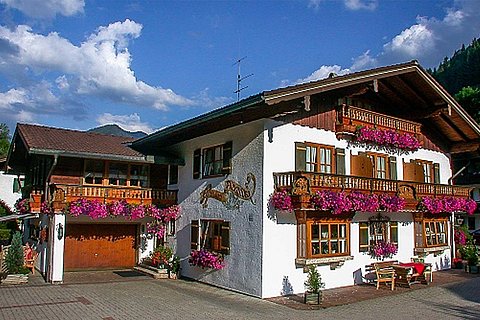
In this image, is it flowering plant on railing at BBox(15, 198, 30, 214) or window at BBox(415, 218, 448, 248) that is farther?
window at BBox(415, 218, 448, 248)

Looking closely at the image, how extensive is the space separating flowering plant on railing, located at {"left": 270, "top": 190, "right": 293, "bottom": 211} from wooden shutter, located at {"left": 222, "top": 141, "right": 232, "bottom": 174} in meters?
2.39

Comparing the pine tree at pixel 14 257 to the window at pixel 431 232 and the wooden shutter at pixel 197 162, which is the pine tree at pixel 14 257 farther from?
the window at pixel 431 232

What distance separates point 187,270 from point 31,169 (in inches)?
379

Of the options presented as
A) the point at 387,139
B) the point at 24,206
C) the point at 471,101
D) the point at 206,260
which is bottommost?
the point at 206,260

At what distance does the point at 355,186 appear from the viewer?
15.6 meters

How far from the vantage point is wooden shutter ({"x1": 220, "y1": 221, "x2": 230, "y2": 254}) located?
15968mm

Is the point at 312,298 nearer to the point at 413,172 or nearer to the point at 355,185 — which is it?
the point at 355,185

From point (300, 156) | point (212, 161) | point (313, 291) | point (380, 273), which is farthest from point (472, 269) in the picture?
point (212, 161)

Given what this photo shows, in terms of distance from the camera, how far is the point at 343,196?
14734mm

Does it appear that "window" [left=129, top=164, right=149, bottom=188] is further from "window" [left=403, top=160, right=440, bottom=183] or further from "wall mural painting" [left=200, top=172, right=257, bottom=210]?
"window" [left=403, top=160, right=440, bottom=183]

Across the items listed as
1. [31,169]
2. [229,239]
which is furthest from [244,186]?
[31,169]

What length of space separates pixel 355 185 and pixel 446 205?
5974 millimetres

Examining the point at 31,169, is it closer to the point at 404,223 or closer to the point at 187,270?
the point at 187,270

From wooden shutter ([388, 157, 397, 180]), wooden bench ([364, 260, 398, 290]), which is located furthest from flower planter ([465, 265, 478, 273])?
wooden shutter ([388, 157, 397, 180])
